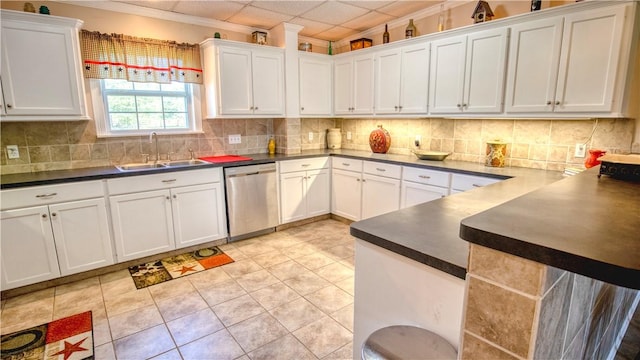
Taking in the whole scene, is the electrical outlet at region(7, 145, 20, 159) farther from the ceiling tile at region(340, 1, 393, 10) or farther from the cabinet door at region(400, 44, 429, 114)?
the cabinet door at region(400, 44, 429, 114)

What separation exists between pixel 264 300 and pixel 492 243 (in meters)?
2.12

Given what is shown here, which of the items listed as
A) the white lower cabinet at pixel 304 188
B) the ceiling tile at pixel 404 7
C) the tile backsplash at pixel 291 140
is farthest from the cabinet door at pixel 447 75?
the white lower cabinet at pixel 304 188

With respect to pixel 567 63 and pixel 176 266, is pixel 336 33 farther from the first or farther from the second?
pixel 176 266

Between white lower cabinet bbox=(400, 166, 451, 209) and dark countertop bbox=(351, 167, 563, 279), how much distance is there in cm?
112

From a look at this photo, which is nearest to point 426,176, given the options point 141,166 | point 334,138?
point 334,138

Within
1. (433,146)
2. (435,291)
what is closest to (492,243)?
(435,291)

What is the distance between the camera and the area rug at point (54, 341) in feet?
6.39

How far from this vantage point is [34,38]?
8.51 ft

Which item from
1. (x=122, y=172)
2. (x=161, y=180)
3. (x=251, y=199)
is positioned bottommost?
(x=251, y=199)

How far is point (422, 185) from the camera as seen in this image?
3.31m

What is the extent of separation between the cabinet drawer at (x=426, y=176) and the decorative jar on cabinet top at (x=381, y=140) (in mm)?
731

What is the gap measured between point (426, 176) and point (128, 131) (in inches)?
123

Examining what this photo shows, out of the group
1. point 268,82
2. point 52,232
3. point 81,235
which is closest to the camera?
point 52,232

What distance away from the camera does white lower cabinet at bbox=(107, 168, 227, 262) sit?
294 centimetres
